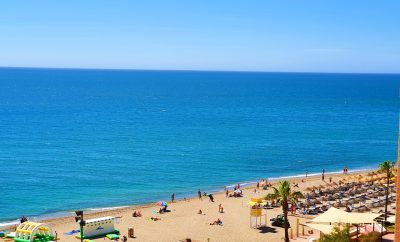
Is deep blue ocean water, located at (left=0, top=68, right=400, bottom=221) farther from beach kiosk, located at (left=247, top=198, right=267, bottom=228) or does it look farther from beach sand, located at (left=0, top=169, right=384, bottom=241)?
beach kiosk, located at (left=247, top=198, right=267, bottom=228)

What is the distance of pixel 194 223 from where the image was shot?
1480 inches

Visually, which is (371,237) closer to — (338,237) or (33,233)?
(338,237)

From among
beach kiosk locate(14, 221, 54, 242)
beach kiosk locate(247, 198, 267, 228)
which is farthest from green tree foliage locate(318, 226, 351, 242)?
beach kiosk locate(14, 221, 54, 242)

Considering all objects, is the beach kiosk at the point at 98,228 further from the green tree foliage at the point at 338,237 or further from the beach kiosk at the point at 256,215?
the green tree foliage at the point at 338,237

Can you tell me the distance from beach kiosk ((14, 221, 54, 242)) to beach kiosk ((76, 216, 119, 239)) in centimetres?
267

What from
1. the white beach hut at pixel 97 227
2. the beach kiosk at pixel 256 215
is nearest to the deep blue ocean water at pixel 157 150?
the white beach hut at pixel 97 227

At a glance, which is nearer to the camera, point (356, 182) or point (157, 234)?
point (157, 234)

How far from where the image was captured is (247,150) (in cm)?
7488

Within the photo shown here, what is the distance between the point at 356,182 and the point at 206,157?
2420 cm

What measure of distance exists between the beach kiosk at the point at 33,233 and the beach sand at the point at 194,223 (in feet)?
8.46

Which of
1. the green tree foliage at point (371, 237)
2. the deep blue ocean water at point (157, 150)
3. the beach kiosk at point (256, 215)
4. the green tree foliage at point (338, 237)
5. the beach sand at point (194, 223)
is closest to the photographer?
the green tree foliage at point (338, 237)

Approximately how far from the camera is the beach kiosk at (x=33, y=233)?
30200mm

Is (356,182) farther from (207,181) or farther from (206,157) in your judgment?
(206,157)

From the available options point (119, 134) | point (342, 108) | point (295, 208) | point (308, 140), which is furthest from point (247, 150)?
point (342, 108)
